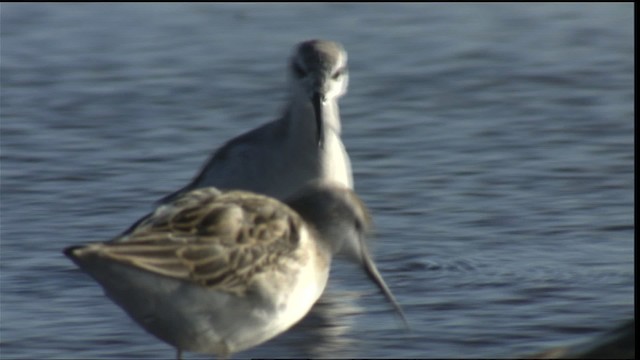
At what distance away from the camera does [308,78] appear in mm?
9750

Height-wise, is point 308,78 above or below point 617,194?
above

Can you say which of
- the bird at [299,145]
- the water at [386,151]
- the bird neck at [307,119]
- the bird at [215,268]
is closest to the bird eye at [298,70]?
the bird at [299,145]

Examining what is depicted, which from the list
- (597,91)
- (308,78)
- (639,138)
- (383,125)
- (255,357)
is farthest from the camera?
(597,91)

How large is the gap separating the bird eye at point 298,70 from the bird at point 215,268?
2141 mm

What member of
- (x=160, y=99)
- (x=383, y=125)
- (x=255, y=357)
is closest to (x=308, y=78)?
(x=255, y=357)

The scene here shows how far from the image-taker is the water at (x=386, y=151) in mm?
9133

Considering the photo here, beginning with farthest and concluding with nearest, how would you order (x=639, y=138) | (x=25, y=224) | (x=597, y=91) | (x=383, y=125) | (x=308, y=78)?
(x=597, y=91) < (x=383, y=125) < (x=639, y=138) < (x=25, y=224) < (x=308, y=78)

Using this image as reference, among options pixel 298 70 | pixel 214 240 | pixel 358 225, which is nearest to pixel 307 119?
pixel 298 70

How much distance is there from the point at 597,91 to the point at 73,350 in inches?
258

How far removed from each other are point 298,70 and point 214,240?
105 inches

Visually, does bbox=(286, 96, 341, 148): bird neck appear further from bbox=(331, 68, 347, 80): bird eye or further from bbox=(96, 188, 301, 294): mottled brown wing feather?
bbox=(96, 188, 301, 294): mottled brown wing feather

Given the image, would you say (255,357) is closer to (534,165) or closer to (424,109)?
(534,165)

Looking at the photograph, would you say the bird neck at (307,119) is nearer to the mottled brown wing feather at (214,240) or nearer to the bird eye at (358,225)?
the bird eye at (358,225)

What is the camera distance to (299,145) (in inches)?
384
